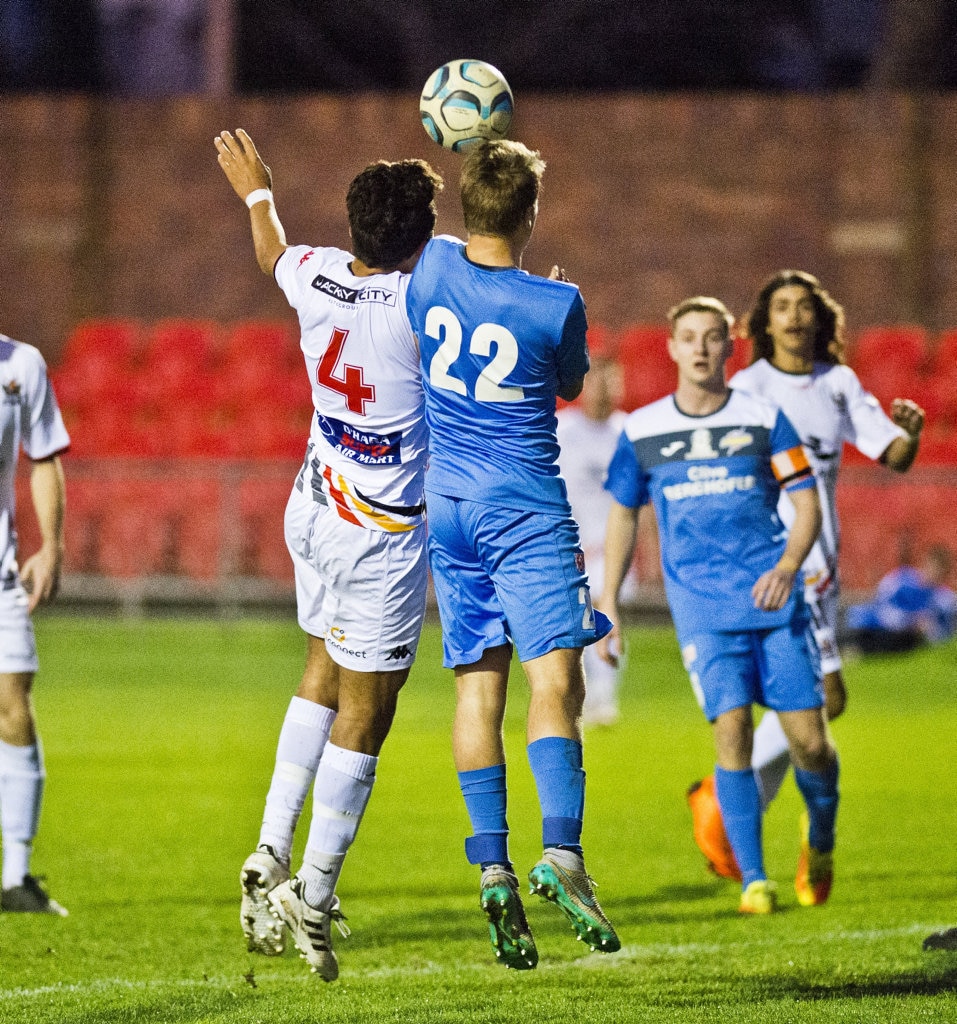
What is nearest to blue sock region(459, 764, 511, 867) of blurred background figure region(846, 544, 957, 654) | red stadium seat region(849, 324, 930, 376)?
blurred background figure region(846, 544, 957, 654)

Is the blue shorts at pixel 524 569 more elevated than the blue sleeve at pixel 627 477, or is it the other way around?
the blue sleeve at pixel 627 477

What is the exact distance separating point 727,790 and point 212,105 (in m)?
17.7

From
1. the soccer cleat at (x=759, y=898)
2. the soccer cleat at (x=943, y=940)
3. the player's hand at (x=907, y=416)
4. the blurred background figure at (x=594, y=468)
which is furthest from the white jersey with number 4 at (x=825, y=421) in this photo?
the blurred background figure at (x=594, y=468)

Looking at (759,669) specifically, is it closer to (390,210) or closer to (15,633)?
(390,210)

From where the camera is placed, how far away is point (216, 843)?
8.12 metres

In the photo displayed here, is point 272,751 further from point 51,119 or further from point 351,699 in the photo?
point 51,119

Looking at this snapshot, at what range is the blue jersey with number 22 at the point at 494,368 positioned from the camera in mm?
4711

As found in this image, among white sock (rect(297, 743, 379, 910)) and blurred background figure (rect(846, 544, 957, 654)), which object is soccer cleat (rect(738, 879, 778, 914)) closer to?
white sock (rect(297, 743, 379, 910))

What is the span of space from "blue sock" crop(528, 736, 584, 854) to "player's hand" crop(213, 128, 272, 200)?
6.39 feet

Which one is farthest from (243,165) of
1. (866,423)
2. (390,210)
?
(866,423)

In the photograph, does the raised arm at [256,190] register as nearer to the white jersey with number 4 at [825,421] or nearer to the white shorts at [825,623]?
the white jersey with number 4 at [825,421]

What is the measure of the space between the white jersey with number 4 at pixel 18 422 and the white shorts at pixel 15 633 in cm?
6

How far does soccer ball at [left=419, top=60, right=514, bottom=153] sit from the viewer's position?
5363mm

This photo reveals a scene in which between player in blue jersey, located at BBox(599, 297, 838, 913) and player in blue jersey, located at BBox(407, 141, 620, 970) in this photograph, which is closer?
player in blue jersey, located at BBox(407, 141, 620, 970)
